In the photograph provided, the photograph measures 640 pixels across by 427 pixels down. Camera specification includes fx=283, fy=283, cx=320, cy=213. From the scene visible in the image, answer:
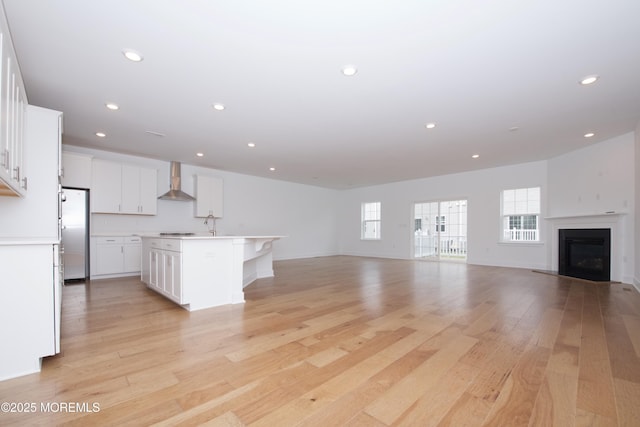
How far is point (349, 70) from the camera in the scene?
281 centimetres

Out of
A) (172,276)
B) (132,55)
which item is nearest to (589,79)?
(132,55)

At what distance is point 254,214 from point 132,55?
611 cm

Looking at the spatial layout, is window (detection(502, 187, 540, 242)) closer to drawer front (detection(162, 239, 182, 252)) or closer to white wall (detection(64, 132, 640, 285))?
white wall (detection(64, 132, 640, 285))

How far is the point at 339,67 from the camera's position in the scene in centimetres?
277

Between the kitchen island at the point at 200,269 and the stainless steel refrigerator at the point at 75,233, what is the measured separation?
7.55 ft

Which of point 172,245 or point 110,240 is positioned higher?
point 172,245

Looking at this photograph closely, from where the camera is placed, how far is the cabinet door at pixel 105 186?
18.1ft

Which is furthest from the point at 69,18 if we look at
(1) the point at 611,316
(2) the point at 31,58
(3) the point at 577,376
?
(1) the point at 611,316

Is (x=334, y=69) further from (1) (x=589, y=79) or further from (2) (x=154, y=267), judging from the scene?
(2) (x=154, y=267)

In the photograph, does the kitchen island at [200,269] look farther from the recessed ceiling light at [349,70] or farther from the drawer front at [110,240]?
the recessed ceiling light at [349,70]

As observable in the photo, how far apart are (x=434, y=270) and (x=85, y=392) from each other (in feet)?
21.2

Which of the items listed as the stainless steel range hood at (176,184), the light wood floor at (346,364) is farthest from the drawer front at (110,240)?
the light wood floor at (346,364)

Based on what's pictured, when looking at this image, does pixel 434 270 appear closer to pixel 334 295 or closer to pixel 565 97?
pixel 334 295

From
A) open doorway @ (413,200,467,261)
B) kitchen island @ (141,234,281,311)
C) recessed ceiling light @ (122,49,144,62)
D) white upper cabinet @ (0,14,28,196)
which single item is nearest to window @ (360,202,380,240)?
open doorway @ (413,200,467,261)
